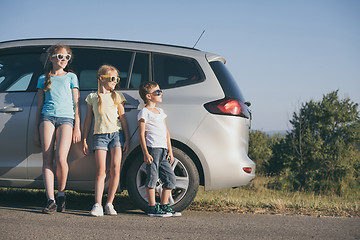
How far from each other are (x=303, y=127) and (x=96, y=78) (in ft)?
103

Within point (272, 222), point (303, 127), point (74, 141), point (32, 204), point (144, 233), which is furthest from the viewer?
point (303, 127)

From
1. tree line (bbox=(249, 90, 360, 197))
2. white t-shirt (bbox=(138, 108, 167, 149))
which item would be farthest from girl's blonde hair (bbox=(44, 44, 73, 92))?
tree line (bbox=(249, 90, 360, 197))

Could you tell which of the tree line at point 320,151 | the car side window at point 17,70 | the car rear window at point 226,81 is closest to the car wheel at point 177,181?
the car rear window at point 226,81

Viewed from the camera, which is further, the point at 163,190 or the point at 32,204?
the point at 32,204

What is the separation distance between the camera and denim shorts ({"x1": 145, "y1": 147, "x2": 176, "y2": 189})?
460cm

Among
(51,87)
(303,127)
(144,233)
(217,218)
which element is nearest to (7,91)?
(51,87)

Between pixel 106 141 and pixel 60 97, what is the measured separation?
2.34ft

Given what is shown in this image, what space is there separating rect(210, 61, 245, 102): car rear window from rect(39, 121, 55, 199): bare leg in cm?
193

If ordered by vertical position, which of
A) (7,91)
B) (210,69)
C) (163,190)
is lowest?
(163,190)

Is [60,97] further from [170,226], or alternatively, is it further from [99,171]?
[170,226]

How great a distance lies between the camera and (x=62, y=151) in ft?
15.4

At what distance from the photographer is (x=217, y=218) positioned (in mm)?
4637

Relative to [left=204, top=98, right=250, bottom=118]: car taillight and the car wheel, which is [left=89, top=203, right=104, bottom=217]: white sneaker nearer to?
the car wheel

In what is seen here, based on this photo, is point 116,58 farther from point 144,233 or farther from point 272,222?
point 272,222
